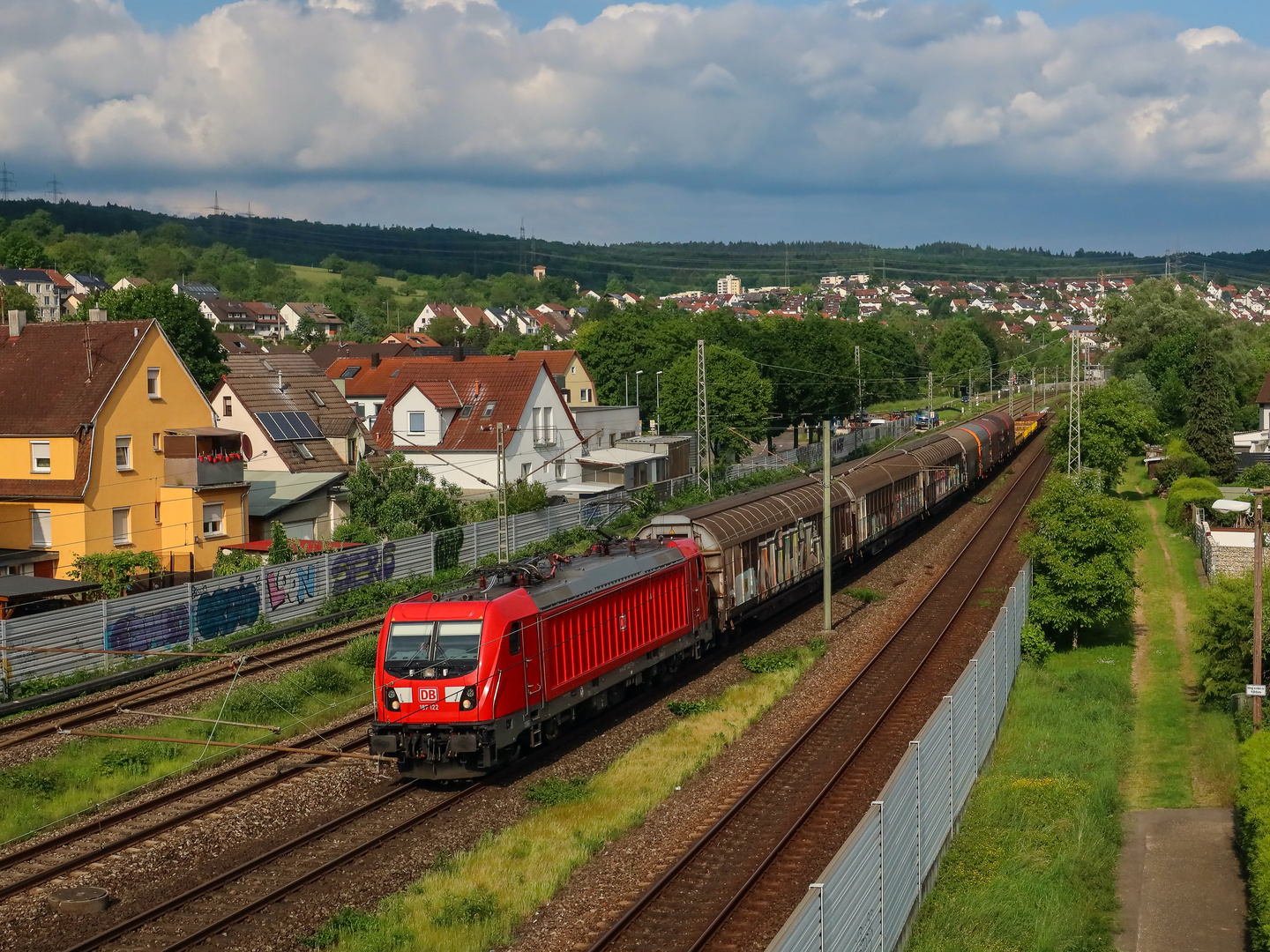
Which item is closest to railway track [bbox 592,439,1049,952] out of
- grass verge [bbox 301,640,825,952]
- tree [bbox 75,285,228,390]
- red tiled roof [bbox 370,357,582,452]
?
grass verge [bbox 301,640,825,952]

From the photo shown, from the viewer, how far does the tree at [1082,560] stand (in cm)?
3341

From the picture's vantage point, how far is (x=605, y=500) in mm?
55688

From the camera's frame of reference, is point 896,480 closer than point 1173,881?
No

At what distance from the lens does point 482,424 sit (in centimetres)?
6172

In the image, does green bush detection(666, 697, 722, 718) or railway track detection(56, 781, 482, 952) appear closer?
railway track detection(56, 781, 482, 952)

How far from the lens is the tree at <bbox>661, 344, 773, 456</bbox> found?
7306cm

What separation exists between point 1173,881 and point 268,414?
4580cm

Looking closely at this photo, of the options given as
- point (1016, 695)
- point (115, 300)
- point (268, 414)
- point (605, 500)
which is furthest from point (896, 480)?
point (115, 300)

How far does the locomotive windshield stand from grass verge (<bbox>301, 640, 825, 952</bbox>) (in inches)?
102

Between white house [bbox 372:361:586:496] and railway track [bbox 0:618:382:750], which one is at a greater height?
white house [bbox 372:361:586:496]

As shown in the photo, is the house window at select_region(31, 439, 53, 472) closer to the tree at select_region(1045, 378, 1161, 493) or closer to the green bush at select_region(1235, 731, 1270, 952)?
the green bush at select_region(1235, 731, 1270, 952)

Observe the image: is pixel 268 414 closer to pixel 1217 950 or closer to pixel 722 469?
pixel 722 469

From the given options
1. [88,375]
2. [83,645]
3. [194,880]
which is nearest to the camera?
[194,880]

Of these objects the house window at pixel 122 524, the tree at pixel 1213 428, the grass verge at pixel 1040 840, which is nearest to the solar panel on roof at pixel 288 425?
the house window at pixel 122 524
